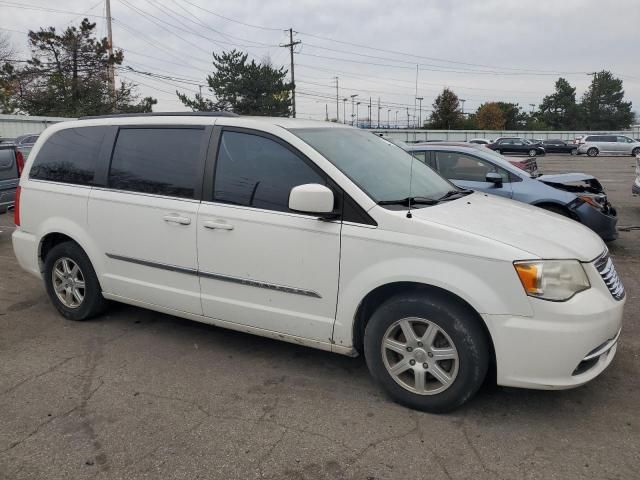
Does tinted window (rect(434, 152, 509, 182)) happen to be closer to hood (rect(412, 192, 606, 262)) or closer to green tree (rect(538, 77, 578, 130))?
hood (rect(412, 192, 606, 262))

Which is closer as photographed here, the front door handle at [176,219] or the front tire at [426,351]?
the front tire at [426,351]

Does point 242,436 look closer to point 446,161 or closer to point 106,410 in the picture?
point 106,410

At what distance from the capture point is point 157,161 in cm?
420

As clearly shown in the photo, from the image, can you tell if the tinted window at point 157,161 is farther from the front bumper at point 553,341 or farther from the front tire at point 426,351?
the front bumper at point 553,341

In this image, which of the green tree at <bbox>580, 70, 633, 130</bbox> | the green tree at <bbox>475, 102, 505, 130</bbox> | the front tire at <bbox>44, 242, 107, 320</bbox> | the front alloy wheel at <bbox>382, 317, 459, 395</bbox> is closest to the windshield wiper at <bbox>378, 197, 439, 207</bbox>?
the front alloy wheel at <bbox>382, 317, 459, 395</bbox>

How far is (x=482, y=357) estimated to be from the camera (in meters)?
3.05

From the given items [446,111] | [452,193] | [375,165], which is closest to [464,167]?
[452,193]

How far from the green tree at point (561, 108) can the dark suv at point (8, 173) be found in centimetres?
9813

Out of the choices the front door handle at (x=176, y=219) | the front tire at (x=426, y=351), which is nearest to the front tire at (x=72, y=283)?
the front door handle at (x=176, y=219)

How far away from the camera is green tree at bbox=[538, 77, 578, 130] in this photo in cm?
9388

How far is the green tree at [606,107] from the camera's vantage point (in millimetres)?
90312

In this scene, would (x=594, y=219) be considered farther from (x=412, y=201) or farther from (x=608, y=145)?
(x=608, y=145)

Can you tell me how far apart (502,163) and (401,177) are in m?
4.31

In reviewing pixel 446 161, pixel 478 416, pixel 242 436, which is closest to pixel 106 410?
pixel 242 436
